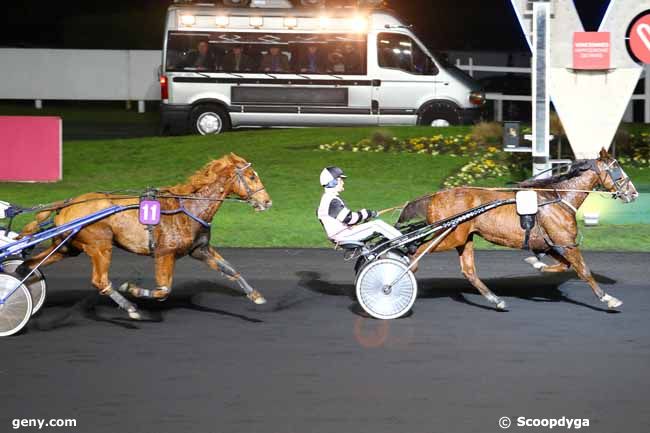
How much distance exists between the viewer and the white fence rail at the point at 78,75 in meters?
A: 32.5

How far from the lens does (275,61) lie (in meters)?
24.0

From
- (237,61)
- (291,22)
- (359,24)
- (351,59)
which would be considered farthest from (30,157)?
(359,24)

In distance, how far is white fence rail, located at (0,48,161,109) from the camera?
107 ft

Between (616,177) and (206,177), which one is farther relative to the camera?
(616,177)

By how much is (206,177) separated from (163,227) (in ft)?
2.18

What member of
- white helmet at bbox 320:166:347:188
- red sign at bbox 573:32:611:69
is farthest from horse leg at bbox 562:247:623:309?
red sign at bbox 573:32:611:69

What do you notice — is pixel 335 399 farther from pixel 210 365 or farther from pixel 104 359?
pixel 104 359

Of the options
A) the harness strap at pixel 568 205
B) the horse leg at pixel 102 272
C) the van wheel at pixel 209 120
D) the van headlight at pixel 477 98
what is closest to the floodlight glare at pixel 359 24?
the van headlight at pixel 477 98

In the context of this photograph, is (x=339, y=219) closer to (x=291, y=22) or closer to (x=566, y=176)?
(x=566, y=176)

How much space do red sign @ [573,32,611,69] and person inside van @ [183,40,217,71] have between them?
8800mm

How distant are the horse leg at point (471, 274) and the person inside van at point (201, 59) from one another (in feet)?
45.1

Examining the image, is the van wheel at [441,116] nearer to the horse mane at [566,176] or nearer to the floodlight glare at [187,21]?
the floodlight glare at [187,21]

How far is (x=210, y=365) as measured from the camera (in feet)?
30.1

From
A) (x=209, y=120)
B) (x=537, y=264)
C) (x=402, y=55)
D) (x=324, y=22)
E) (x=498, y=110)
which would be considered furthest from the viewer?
(x=498, y=110)
